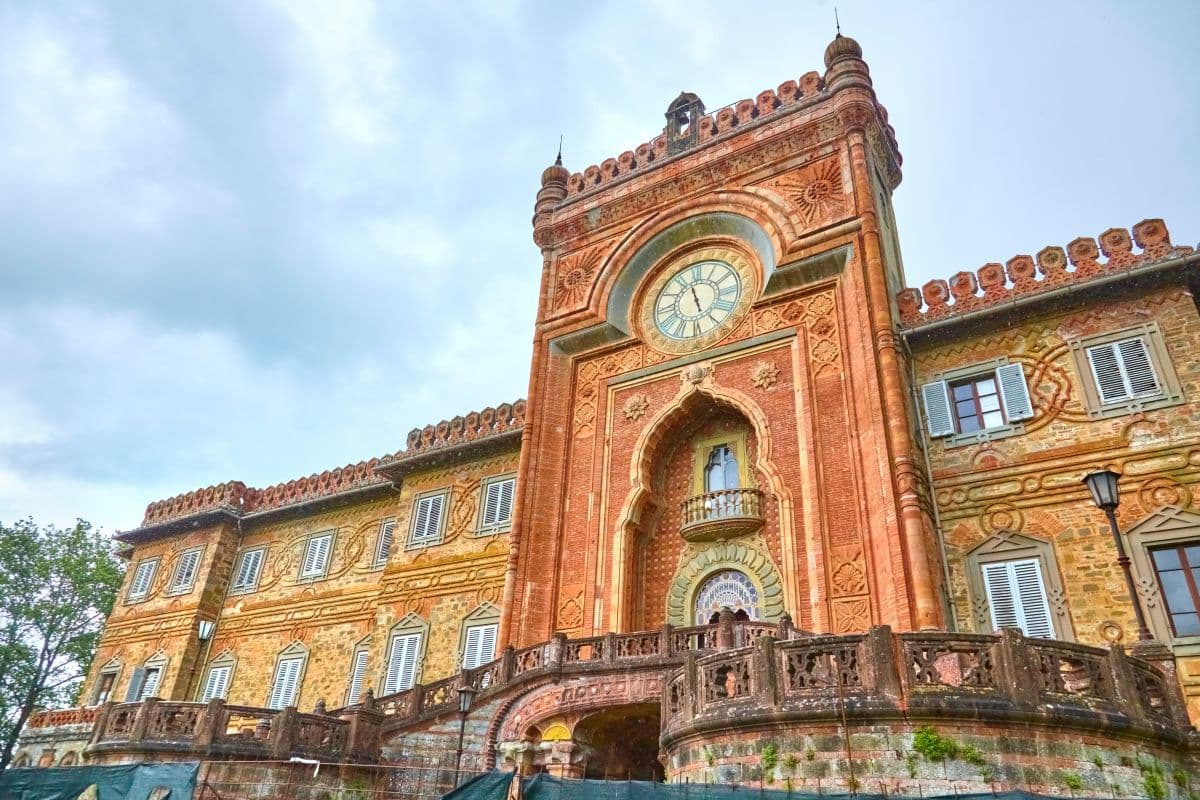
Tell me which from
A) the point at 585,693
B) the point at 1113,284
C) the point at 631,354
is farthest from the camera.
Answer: the point at 631,354

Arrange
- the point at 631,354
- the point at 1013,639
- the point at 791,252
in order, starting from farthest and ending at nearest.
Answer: the point at 631,354, the point at 791,252, the point at 1013,639

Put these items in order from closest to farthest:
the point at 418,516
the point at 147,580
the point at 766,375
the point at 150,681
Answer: the point at 766,375
the point at 418,516
the point at 150,681
the point at 147,580

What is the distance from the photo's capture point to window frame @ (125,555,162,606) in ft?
95.0

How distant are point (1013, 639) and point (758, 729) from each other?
2840 mm

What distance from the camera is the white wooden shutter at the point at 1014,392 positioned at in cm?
1608

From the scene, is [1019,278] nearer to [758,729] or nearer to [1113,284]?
[1113,284]

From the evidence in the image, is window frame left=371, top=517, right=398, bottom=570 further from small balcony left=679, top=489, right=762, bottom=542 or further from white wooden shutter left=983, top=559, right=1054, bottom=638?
white wooden shutter left=983, top=559, right=1054, bottom=638

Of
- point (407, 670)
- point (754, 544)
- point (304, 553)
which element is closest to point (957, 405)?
point (754, 544)

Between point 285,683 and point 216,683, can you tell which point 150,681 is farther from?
point 285,683

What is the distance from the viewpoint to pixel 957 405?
1695cm

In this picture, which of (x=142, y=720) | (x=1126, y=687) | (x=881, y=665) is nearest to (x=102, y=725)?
(x=142, y=720)

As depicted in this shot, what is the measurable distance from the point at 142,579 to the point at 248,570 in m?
4.90

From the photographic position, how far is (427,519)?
78.6ft

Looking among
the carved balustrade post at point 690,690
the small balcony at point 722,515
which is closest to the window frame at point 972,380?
the small balcony at point 722,515
